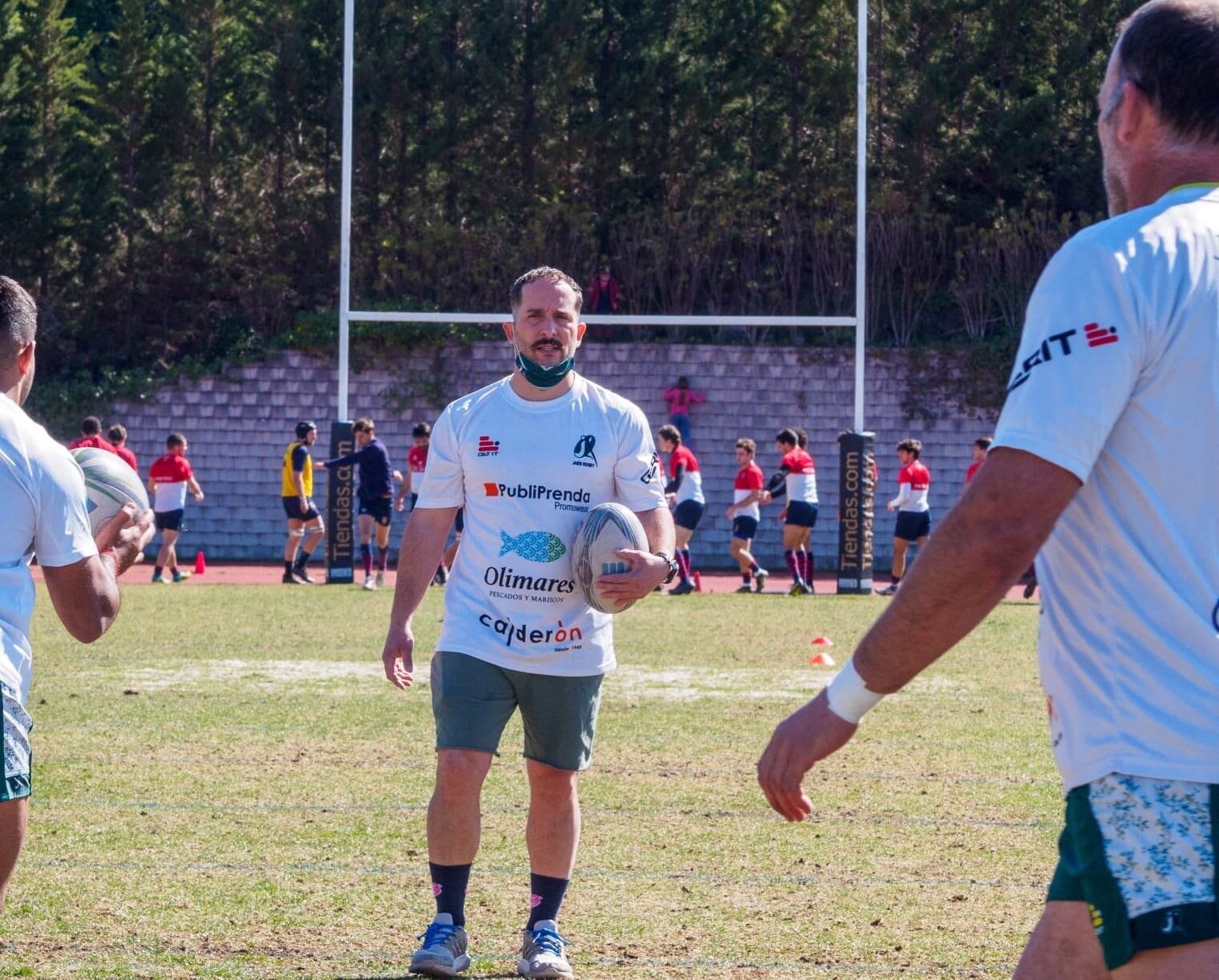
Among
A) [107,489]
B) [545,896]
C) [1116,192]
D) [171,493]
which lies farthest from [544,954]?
[171,493]

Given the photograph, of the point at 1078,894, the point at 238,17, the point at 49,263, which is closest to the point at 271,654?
the point at 1078,894

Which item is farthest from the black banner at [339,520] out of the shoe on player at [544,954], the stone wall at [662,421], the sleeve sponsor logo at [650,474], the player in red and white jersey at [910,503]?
the shoe on player at [544,954]

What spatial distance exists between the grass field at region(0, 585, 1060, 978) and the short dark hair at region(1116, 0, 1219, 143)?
3.10 metres

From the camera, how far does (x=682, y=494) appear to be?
20859mm

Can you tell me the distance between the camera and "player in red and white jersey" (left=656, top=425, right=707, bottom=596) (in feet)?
67.8

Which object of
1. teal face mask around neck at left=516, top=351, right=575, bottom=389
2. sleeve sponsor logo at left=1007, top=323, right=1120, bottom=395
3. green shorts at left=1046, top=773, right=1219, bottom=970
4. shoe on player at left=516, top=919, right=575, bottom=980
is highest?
teal face mask around neck at left=516, top=351, right=575, bottom=389

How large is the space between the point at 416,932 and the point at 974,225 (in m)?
27.9

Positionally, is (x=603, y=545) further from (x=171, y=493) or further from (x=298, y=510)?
(x=171, y=493)

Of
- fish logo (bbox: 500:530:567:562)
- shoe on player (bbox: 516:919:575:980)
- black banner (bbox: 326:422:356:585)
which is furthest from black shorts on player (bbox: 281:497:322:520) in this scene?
shoe on player (bbox: 516:919:575:980)

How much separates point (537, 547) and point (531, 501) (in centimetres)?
15

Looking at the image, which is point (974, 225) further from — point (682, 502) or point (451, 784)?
point (451, 784)

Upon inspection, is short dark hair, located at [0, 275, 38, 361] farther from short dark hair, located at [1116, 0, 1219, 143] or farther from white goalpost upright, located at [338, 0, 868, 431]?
white goalpost upright, located at [338, 0, 868, 431]

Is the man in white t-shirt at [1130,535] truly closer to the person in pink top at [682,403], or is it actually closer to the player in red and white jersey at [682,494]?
the player in red and white jersey at [682,494]

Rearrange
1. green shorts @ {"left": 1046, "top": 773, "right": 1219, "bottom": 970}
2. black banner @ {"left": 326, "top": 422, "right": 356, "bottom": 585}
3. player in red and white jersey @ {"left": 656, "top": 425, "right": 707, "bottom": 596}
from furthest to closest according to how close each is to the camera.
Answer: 1. black banner @ {"left": 326, "top": 422, "right": 356, "bottom": 585}
2. player in red and white jersey @ {"left": 656, "top": 425, "right": 707, "bottom": 596}
3. green shorts @ {"left": 1046, "top": 773, "right": 1219, "bottom": 970}
